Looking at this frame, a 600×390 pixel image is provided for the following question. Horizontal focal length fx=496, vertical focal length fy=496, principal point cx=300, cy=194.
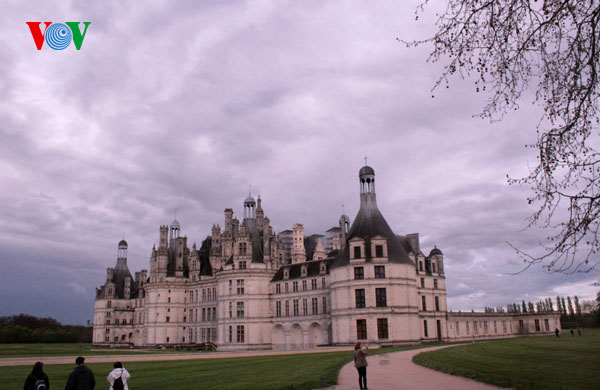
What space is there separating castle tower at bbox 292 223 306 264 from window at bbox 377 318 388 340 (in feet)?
80.1

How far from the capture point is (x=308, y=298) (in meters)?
62.5

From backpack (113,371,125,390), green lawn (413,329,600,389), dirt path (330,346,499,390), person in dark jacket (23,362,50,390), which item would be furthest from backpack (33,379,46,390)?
green lawn (413,329,600,389)

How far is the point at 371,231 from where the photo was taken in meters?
54.7

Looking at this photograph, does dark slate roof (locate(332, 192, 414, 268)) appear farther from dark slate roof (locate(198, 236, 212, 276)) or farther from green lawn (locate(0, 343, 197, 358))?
dark slate roof (locate(198, 236, 212, 276))

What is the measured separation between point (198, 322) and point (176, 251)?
1297 cm

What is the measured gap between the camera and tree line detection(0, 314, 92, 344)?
9786 cm

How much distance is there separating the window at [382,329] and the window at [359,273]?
15.5 feet

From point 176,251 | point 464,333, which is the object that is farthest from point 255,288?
point 464,333

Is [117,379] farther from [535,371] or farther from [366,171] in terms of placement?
[366,171]

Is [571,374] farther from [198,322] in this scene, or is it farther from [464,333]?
[198,322]

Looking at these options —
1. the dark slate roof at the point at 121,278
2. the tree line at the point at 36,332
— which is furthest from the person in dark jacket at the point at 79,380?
the tree line at the point at 36,332

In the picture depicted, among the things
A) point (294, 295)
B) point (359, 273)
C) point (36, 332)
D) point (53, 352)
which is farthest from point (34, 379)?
point (36, 332)

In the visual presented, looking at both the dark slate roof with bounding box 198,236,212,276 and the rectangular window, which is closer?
the rectangular window

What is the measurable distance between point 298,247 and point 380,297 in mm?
25474
